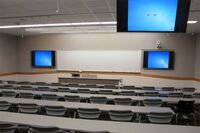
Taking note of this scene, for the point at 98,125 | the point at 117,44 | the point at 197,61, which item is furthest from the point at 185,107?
the point at 117,44

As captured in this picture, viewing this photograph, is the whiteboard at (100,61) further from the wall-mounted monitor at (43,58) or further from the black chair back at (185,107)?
the black chair back at (185,107)

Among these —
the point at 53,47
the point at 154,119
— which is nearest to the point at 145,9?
the point at 154,119

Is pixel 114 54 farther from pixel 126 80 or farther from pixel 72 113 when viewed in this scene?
pixel 72 113

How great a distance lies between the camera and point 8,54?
1241 cm

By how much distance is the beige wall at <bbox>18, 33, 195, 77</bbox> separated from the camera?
426 inches

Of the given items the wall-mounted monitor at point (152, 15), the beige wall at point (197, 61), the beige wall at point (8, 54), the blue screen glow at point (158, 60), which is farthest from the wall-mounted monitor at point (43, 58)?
the wall-mounted monitor at point (152, 15)

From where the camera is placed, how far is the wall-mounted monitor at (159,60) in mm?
10852

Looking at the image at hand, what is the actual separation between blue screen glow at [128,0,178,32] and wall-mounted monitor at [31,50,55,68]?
9070 mm

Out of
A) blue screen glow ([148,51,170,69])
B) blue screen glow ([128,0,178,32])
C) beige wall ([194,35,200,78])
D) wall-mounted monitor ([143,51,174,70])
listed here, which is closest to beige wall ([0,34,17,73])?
wall-mounted monitor ([143,51,174,70])

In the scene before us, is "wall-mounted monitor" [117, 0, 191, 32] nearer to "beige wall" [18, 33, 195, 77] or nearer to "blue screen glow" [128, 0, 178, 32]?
"blue screen glow" [128, 0, 178, 32]

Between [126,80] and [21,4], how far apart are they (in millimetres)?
7674

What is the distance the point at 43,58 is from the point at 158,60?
747 centimetres

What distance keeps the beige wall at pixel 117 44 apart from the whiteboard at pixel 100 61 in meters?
0.33

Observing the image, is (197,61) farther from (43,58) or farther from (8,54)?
(8,54)
